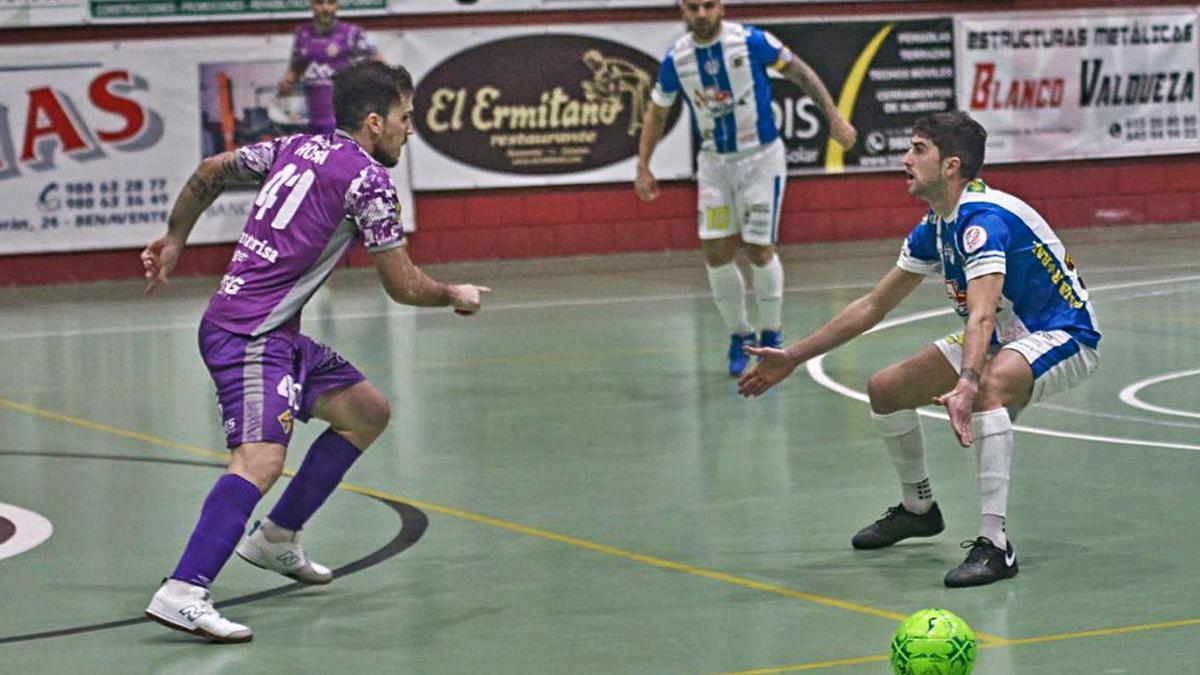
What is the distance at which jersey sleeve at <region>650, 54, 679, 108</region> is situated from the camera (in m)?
13.5

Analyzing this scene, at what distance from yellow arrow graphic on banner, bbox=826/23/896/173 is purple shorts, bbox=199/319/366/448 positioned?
15.4 metres

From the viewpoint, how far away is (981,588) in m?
7.18

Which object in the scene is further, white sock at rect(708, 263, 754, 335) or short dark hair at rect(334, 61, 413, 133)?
white sock at rect(708, 263, 754, 335)

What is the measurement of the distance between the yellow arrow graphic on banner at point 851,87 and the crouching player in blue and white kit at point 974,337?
46.8ft

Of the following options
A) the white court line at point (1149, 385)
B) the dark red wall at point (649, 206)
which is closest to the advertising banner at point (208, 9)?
the dark red wall at point (649, 206)

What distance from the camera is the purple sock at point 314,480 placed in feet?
24.4

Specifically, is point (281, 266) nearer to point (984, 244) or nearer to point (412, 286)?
point (412, 286)

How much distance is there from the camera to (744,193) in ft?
44.1

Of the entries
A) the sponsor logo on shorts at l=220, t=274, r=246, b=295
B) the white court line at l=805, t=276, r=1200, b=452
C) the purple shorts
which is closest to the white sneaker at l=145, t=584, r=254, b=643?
the purple shorts

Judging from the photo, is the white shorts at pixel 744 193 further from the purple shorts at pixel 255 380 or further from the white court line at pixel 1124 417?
the purple shorts at pixel 255 380

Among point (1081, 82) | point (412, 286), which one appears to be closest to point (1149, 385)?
point (412, 286)

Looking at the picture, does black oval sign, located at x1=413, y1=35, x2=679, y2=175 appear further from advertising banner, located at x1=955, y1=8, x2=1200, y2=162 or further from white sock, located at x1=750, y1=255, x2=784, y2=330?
white sock, located at x1=750, y1=255, x2=784, y2=330

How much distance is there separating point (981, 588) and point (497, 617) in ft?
5.47

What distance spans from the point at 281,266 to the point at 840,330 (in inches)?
86.8
